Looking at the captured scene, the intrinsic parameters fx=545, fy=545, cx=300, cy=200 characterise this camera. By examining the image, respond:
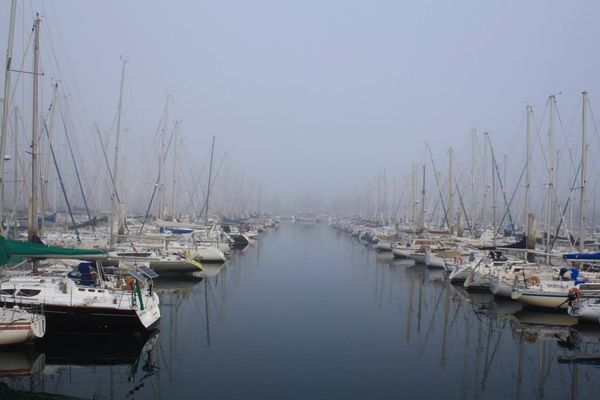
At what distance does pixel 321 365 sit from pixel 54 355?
9136 millimetres

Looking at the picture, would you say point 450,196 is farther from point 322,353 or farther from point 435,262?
point 322,353

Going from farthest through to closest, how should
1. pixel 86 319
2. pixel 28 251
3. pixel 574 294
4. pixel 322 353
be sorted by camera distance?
1. pixel 574 294
2. pixel 28 251
3. pixel 86 319
4. pixel 322 353

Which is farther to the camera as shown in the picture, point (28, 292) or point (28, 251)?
point (28, 251)

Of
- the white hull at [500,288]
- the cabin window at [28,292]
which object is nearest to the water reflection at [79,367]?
the cabin window at [28,292]

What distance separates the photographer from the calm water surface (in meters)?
16.5

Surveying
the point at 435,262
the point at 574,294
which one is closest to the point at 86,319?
the point at 574,294

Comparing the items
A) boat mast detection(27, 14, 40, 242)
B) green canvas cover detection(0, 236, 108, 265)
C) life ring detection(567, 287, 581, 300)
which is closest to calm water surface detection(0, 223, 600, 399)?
life ring detection(567, 287, 581, 300)

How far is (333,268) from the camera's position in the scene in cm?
5184

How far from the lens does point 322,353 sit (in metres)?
20.4

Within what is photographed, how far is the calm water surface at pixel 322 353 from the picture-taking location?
16453 millimetres

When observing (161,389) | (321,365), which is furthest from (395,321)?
(161,389)

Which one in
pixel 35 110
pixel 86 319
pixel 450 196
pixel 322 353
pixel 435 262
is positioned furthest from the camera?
pixel 450 196

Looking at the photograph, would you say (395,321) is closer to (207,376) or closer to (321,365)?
(321,365)

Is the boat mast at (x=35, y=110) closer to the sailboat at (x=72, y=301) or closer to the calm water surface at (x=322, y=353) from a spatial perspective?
the sailboat at (x=72, y=301)
